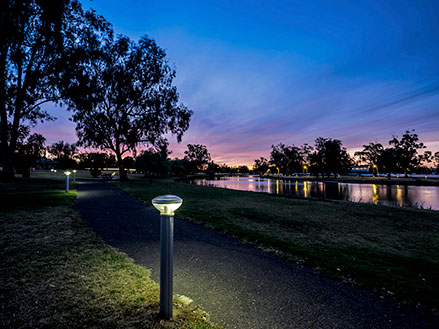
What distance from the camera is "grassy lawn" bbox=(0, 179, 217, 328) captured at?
2.36m

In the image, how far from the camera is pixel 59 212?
8.15 metres

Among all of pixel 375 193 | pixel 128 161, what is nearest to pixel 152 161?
pixel 375 193

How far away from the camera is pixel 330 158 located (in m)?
78.2

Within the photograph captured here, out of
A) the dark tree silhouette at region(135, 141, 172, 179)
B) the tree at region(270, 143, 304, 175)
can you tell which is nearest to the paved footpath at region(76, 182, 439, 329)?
the dark tree silhouette at region(135, 141, 172, 179)

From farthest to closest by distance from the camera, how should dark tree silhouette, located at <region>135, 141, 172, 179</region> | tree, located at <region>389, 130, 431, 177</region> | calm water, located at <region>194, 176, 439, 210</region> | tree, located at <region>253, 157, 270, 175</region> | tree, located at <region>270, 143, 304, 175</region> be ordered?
tree, located at <region>253, 157, 270, 175</region> → tree, located at <region>270, 143, 304, 175</region> → tree, located at <region>389, 130, 431, 177</region> → dark tree silhouette, located at <region>135, 141, 172, 179</region> → calm water, located at <region>194, 176, 439, 210</region>

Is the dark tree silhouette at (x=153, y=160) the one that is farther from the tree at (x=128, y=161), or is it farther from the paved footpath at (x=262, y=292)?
the tree at (x=128, y=161)

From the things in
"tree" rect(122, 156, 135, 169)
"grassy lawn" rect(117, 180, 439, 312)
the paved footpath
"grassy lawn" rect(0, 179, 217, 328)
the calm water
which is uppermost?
"tree" rect(122, 156, 135, 169)

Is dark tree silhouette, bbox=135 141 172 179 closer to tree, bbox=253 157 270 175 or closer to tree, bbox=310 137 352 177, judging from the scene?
tree, bbox=310 137 352 177

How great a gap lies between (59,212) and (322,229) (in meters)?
10.0

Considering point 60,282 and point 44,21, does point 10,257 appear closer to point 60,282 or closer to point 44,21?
point 60,282

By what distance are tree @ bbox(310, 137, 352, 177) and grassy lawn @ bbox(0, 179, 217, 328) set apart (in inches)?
3387

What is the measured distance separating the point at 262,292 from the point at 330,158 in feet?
282

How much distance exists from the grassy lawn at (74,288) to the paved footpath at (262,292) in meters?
0.40

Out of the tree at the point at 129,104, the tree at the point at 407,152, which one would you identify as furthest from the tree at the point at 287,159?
the tree at the point at 129,104
